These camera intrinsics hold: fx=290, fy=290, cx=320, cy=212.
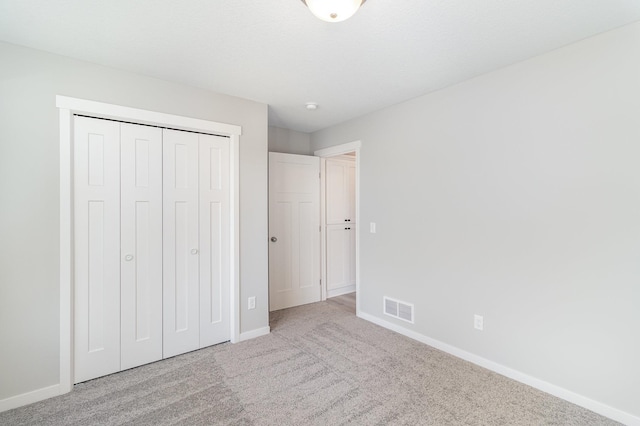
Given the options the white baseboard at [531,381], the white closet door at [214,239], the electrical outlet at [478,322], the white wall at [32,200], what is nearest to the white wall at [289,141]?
the white closet door at [214,239]

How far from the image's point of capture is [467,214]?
2545mm

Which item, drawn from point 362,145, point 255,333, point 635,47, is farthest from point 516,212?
point 255,333

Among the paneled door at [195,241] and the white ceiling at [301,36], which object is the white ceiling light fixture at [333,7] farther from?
the paneled door at [195,241]

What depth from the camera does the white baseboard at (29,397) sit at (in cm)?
191

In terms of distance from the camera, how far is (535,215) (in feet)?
7.04

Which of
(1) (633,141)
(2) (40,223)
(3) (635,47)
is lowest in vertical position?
(2) (40,223)

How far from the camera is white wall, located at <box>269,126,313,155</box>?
4008 millimetres

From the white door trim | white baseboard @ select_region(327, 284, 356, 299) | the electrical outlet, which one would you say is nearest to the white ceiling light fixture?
the white door trim

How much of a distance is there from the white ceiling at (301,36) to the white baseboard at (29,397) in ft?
7.77

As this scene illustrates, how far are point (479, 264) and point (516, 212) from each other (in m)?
0.52

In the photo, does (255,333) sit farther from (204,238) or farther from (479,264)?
(479,264)

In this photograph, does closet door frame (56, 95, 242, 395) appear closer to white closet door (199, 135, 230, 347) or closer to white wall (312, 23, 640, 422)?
white closet door (199, 135, 230, 347)

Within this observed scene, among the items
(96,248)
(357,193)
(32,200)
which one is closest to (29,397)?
(96,248)

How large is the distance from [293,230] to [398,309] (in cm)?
168
